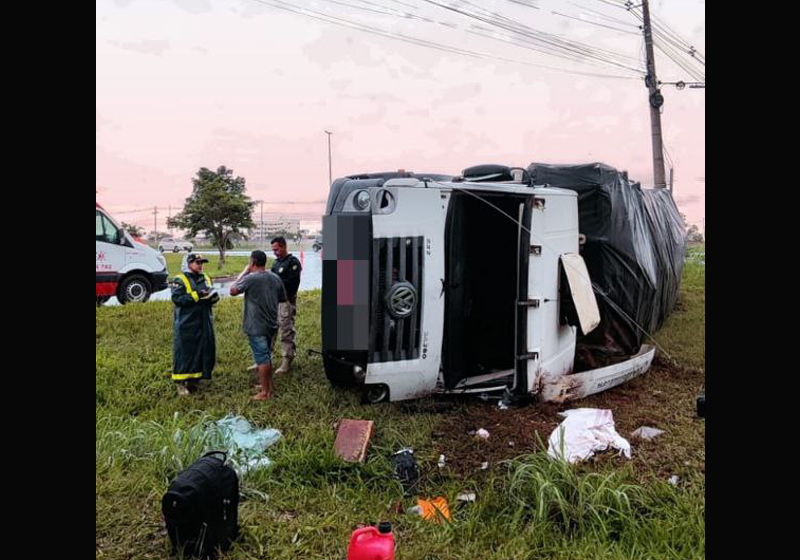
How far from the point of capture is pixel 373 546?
2.57 metres

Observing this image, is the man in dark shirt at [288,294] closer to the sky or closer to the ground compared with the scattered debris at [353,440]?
closer to the sky

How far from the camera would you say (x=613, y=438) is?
411 centimetres

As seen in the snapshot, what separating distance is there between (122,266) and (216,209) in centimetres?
1010

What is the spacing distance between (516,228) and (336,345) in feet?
6.90

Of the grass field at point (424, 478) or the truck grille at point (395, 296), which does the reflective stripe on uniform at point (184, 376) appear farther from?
the truck grille at point (395, 296)

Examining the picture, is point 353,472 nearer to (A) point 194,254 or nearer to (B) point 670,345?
(A) point 194,254

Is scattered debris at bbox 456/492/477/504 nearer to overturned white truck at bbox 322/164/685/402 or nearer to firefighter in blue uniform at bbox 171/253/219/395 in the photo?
overturned white truck at bbox 322/164/685/402

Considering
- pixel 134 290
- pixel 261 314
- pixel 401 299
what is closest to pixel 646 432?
pixel 401 299

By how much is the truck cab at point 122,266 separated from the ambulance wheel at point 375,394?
8241 millimetres

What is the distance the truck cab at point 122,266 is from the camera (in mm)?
11383

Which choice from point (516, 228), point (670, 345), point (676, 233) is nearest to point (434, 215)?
point (516, 228)

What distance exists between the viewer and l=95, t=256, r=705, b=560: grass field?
3023mm

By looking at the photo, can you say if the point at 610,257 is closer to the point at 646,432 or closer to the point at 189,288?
the point at 646,432

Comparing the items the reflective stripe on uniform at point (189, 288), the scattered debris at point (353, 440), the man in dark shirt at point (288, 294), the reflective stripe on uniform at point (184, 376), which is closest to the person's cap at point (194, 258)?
the reflective stripe on uniform at point (189, 288)
